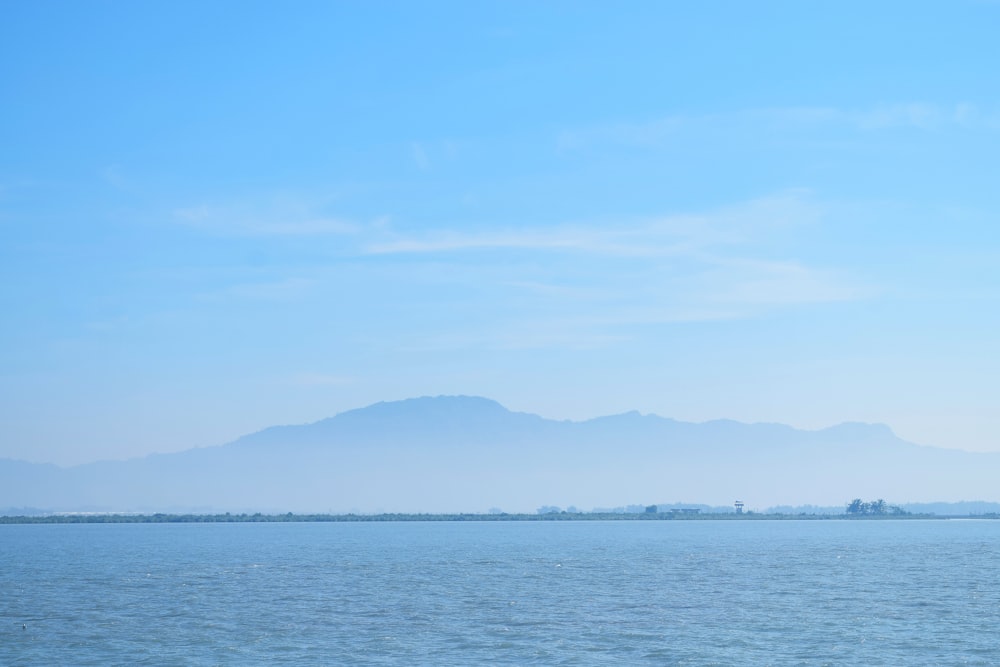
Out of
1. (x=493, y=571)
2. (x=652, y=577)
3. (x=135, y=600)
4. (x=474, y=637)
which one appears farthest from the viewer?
(x=493, y=571)

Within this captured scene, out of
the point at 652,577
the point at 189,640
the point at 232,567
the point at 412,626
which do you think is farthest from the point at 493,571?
the point at 189,640

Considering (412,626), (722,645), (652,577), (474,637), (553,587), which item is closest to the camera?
(722,645)

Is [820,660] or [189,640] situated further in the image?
[189,640]

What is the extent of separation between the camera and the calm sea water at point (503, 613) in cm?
4250

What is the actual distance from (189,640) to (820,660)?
2631cm

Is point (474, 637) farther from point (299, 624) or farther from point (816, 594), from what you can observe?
point (816, 594)

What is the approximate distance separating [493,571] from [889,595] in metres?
34.1

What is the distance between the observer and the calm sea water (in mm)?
42500

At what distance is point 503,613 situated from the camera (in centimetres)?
5600

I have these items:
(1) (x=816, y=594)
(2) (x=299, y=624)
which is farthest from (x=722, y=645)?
(1) (x=816, y=594)

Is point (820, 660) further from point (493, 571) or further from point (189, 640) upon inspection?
point (493, 571)

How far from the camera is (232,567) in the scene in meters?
95.2

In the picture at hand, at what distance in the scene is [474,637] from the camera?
47000 millimetres

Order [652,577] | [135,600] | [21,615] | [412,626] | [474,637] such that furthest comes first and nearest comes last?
[652,577] < [135,600] < [21,615] < [412,626] < [474,637]
